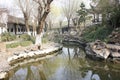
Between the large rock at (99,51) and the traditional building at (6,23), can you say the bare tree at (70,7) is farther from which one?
the large rock at (99,51)

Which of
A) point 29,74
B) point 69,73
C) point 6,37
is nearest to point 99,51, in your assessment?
point 69,73

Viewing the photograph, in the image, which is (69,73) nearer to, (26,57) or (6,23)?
(26,57)

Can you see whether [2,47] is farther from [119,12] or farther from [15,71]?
[119,12]

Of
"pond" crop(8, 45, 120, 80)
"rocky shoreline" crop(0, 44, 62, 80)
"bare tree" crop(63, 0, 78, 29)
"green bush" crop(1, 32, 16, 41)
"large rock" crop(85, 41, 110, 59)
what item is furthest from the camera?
"bare tree" crop(63, 0, 78, 29)

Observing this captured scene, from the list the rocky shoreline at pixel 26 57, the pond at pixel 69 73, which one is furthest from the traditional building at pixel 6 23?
the pond at pixel 69 73

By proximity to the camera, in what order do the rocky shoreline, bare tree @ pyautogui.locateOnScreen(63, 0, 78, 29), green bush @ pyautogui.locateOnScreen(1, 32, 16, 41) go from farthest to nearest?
bare tree @ pyautogui.locateOnScreen(63, 0, 78, 29) → green bush @ pyautogui.locateOnScreen(1, 32, 16, 41) → the rocky shoreline

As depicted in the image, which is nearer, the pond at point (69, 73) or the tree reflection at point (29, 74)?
the pond at point (69, 73)

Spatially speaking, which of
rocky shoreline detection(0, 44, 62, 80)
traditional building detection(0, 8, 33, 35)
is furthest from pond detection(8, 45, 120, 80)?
traditional building detection(0, 8, 33, 35)

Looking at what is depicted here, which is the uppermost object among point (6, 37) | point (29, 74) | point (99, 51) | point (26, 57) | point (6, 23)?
point (6, 23)

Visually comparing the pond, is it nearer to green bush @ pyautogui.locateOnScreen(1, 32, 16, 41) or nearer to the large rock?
the large rock

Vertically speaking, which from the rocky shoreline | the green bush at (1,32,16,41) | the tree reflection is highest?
the green bush at (1,32,16,41)

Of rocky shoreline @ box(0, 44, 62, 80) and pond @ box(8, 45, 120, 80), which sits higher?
rocky shoreline @ box(0, 44, 62, 80)

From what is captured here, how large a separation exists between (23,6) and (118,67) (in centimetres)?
1774

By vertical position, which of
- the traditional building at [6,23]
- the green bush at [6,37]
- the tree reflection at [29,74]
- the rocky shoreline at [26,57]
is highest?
the traditional building at [6,23]
